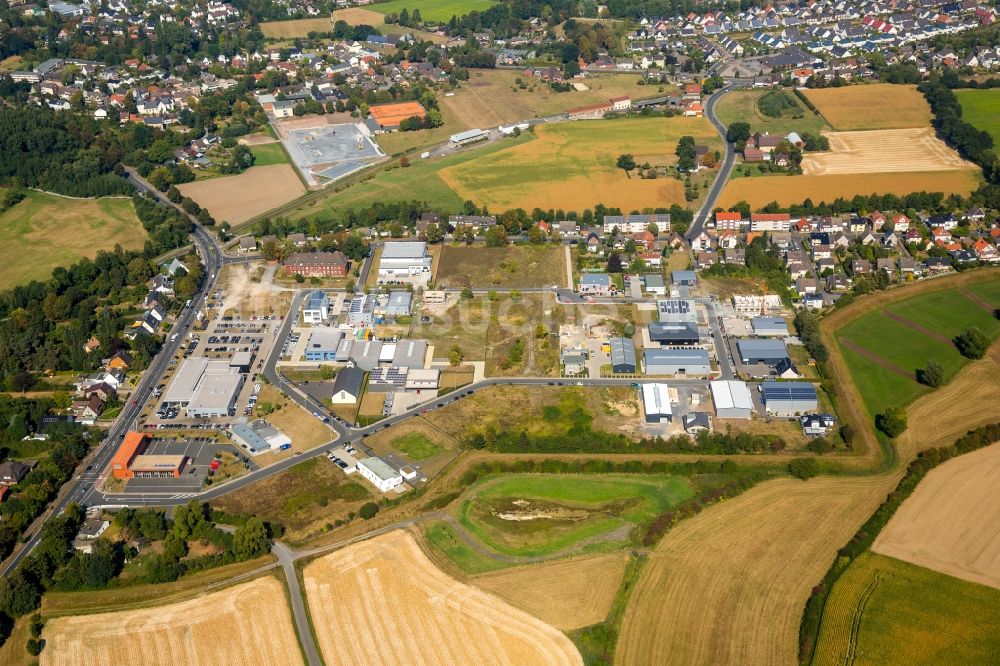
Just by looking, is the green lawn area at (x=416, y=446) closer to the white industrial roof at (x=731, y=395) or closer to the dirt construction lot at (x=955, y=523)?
the white industrial roof at (x=731, y=395)

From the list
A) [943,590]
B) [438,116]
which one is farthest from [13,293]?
[943,590]

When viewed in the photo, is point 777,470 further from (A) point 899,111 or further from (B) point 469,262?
(A) point 899,111

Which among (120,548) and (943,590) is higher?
(943,590)

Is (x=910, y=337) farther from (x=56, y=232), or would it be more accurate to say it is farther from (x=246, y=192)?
(x=56, y=232)

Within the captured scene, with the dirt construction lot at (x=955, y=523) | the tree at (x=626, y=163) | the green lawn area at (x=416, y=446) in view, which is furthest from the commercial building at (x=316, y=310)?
the dirt construction lot at (x=955, y=523)

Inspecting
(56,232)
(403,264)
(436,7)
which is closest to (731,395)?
(403,264)

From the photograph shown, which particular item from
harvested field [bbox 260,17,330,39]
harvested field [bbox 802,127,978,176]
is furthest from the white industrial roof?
harvested field [bbox 260,17,330,39]
